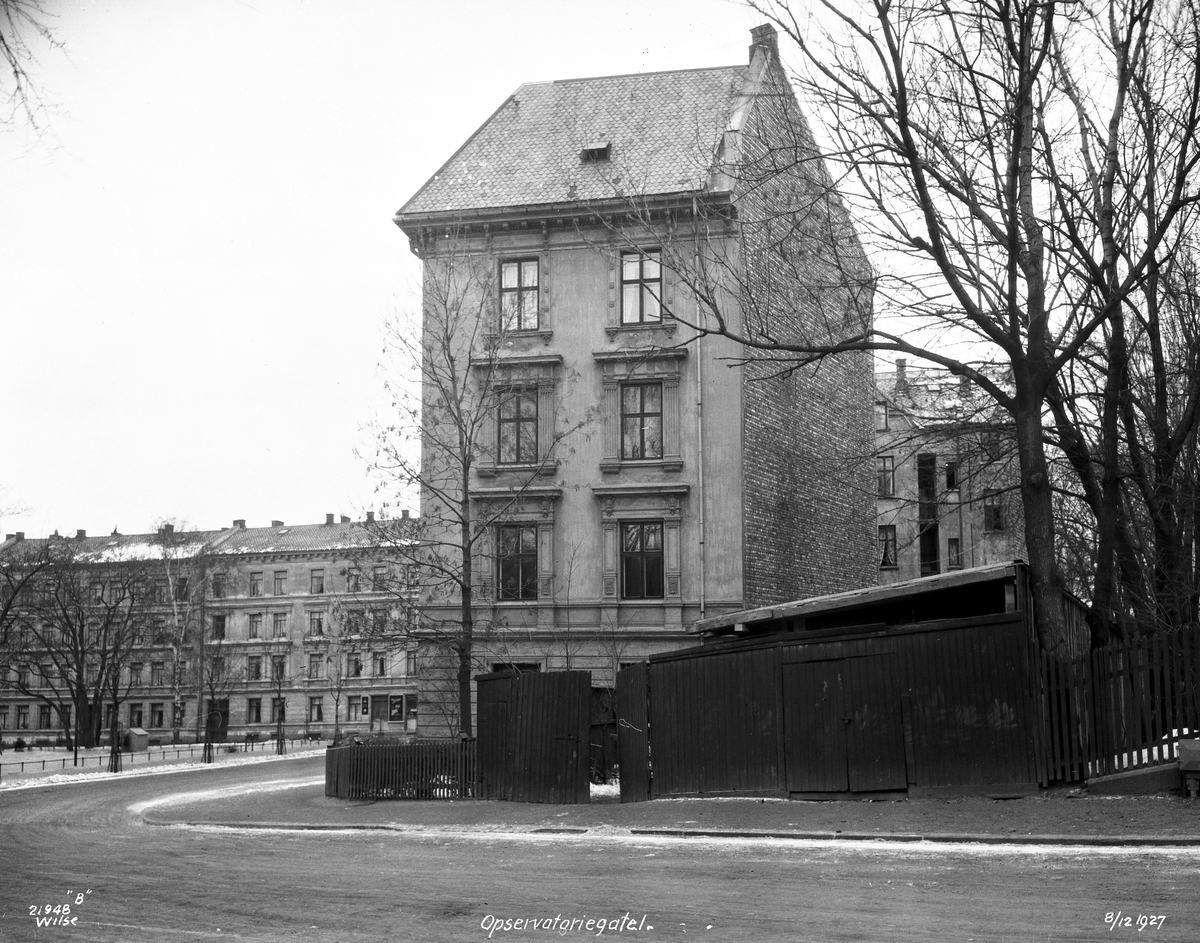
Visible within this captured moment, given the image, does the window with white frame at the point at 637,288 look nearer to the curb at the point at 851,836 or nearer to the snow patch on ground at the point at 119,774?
the curb at the point at 851,836

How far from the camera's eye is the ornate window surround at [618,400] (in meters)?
32.4

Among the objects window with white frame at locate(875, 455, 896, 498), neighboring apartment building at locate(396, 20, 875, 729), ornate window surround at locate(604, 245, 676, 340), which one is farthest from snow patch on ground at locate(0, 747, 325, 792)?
window with white frame at locate(875, 455, 896, 498)

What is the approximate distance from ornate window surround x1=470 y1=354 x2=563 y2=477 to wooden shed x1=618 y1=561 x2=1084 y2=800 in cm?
1295

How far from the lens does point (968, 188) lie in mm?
17578

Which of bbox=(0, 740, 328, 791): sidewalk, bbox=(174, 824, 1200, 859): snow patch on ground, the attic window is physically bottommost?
bbox=(0, 740, 328, 791): sidewalk

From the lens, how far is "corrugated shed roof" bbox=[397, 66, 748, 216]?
110ft

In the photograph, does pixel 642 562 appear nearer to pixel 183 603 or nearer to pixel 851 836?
pixel 851 836

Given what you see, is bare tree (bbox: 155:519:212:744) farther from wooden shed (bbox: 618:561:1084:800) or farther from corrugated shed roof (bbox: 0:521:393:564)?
wooden shed (bbox: 618:561:1084:800)

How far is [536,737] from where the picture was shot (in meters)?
21.2

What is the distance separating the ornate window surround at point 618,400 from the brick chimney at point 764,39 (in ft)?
32.5

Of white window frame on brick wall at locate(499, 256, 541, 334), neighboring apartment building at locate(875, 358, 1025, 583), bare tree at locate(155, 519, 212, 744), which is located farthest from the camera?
bare tree at locate(155, 519, 212, 744)

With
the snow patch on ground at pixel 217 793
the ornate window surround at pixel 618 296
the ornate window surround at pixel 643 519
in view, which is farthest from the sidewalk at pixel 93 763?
the ornate window surround at pixel 618 296

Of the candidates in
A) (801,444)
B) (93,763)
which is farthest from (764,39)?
(93,763)

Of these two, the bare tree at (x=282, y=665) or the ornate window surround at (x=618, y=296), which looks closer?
the ornate window surround at (x=618, y=296)
